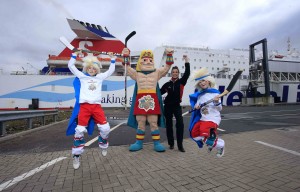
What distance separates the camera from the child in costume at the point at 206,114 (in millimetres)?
3240

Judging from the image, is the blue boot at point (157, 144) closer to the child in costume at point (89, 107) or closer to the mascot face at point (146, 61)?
the child in costume at point (89, 107)

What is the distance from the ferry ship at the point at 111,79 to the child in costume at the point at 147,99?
17781 millimetres

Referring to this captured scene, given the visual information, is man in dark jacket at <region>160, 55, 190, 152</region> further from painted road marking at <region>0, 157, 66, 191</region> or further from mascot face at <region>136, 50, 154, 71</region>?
painted road marking at <region>0, 157, 66, 191</region>

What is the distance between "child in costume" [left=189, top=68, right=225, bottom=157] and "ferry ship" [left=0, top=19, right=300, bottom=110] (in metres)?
19.2

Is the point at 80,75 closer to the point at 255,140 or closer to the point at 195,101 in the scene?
the point at 195,101

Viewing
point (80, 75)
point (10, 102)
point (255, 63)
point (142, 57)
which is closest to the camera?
point (80, 75)

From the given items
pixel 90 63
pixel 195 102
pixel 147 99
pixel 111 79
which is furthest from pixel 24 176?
pixel 111 79

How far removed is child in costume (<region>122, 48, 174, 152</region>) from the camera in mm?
4578

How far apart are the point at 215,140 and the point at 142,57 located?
2592 mm

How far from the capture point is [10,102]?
2611cm

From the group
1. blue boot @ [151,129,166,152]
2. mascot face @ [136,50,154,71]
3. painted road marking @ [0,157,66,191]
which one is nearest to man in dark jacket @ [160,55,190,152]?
blue boot @ [151,129,166,152]

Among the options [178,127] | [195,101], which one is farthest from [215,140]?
[178,127]

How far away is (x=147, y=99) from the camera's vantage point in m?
4.59

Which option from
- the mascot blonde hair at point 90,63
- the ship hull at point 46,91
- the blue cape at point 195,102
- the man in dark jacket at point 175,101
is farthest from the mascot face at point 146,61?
the ship hull at point 46,91
